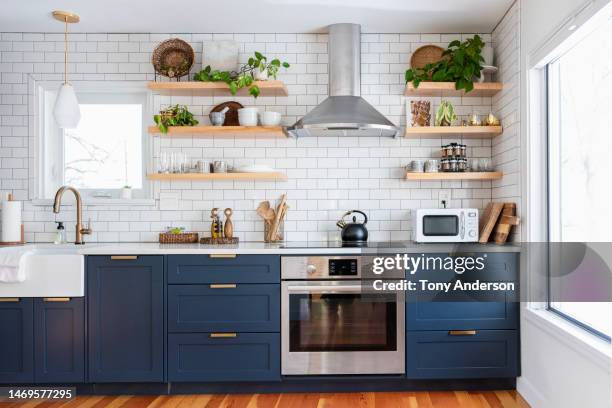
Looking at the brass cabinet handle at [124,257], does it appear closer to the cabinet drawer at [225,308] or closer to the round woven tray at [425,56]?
the cabinet drawer at [225,308]

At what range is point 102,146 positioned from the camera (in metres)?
4.10

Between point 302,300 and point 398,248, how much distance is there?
73 centimetres

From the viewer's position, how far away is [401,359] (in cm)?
332

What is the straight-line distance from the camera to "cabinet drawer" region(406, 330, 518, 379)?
332 cm

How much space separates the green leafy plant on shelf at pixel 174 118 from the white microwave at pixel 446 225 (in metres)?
1.86

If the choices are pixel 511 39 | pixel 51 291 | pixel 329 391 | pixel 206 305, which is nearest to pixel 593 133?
pixel 511 39

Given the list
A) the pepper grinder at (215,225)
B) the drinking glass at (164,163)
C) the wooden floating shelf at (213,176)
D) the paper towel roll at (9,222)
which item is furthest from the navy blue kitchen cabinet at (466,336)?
the paper towel roll at (9,222)

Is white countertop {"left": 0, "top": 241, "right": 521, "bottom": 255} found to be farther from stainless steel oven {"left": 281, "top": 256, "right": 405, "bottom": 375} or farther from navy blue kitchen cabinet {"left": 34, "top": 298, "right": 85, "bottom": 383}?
navy blue kitchen cabinet {"left": 34, "top": 298, "right": 85, "bottom": 383}

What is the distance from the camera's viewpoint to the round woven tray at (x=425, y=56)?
3941mm

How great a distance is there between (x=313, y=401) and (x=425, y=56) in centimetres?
270

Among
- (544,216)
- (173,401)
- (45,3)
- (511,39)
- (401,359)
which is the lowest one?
(173,401)

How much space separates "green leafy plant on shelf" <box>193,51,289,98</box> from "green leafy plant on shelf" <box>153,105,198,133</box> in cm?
28

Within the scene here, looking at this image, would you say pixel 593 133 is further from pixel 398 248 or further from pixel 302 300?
pixel 302 300

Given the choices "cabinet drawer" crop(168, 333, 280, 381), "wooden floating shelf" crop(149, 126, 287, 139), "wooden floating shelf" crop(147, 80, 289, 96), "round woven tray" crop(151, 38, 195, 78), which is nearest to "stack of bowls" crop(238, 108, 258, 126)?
"wooden floating shelf" crop(149, 126, 287, 139)
